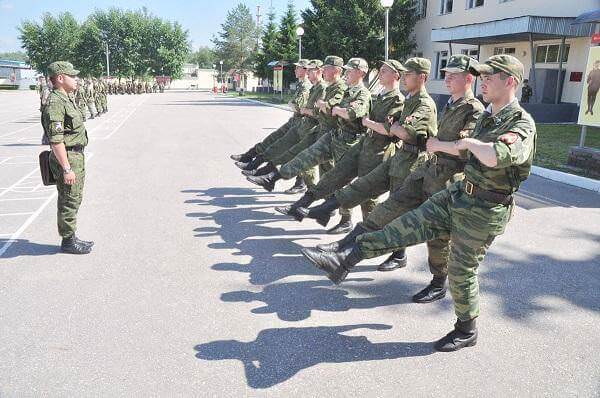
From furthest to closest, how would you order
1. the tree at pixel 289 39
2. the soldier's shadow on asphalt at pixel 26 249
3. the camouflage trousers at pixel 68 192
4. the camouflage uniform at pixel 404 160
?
the tree at pixel 289 39
the soldier's shadow on asphalt at pixel 26 249
the camouflage trousers at pixel 68 192
the camouflage uniform at pixel 404 160

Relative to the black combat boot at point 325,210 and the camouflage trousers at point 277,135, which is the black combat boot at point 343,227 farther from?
the camouflage trousers at point 277,135

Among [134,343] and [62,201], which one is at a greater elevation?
[62,201]

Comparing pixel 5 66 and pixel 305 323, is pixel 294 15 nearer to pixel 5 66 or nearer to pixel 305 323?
pixel 305 323

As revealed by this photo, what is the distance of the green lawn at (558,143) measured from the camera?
10537mm

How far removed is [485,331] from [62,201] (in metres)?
4.08

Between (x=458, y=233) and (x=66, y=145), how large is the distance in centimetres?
372

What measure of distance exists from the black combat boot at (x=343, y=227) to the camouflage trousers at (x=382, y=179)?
101 centimetres

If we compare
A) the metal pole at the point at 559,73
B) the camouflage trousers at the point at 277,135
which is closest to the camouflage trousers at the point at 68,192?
the camouflage trousers at the point at 277,135

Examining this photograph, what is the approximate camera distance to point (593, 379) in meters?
3.03

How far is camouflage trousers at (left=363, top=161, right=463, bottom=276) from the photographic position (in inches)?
159

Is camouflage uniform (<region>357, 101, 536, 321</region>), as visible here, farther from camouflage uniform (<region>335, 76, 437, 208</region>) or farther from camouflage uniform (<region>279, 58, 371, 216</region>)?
camouflage uniform (<region>279, 58, 371, 216</region>)

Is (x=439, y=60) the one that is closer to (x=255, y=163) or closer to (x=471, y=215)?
(x=255, y=163)

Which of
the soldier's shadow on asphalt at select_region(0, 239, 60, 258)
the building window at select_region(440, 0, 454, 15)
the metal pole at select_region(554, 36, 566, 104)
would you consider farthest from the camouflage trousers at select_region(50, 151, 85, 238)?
the building window at select_region(440, 0, 454, 15)

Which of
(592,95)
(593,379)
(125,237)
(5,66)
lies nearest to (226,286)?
(125,237)
